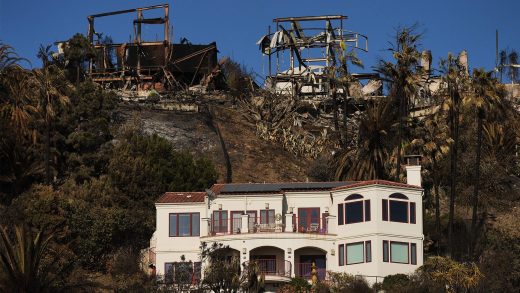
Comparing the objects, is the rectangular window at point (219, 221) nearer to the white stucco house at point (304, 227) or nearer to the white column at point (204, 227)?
the white stucco house at point (304, 227)

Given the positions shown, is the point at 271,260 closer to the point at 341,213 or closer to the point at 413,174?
the point at 341,213

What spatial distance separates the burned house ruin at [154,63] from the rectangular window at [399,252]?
4749cm

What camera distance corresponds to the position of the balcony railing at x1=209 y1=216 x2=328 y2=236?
2987 inches

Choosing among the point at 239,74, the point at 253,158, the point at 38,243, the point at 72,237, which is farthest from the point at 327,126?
the point at 38,243

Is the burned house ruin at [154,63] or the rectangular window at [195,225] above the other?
the burned house ruin at [154,63]

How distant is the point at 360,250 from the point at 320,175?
20.8m

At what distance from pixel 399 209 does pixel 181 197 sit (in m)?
12.7

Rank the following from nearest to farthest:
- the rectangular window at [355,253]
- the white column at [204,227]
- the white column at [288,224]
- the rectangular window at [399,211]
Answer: the rectangular window at [355,253], the rectangular window at [399,211], the white column at [288,224], the white column at [204,227]

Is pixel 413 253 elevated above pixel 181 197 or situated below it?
below

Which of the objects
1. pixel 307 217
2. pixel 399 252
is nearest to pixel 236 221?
pixel 307 217

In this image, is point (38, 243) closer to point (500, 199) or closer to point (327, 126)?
point (500, 199)

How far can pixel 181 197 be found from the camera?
3150 inches

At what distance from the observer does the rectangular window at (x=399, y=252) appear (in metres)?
74.2

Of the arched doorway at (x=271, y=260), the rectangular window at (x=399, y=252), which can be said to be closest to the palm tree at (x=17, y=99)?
the arched doorway at (x=271, y=260)
